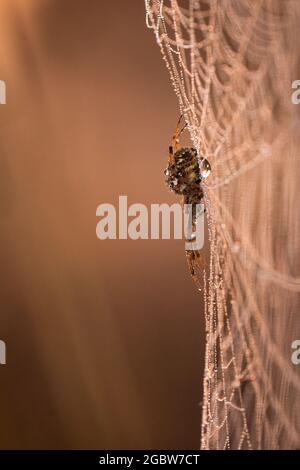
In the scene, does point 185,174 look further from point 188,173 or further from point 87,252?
point 87,252

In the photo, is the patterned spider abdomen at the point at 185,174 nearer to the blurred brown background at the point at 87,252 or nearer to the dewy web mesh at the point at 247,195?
the dewy web mesh at the point at 247,195

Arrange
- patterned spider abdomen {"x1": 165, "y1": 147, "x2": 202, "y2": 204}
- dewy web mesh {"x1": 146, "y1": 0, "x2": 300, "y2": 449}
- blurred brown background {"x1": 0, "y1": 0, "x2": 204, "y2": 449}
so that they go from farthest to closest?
1. blurred brown background {"x1": 0, "y1": 0, "x2": 204, "y2": 449}
2. patterned spider abdomen {"x1": 165, "y1": 147, "x2": 202, "y2": 204}
3. dewy web mesh {"x1": 146, "y1": 0, "x2": 300, "y2": 449}

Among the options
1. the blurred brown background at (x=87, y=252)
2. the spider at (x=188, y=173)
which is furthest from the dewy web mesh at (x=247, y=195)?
the blurred brown background at (x=87, y=252)

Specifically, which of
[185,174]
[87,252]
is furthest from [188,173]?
[87,252]

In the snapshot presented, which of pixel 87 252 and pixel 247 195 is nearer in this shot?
pixel 247 195

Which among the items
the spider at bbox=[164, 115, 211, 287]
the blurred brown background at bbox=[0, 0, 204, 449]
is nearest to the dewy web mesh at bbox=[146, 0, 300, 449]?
the spider at bbox=[164, 115, 211, 287]

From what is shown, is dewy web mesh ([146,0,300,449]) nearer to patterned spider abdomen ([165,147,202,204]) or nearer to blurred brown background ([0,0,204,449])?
patterned spider abdomen ([165,147,202,204])
